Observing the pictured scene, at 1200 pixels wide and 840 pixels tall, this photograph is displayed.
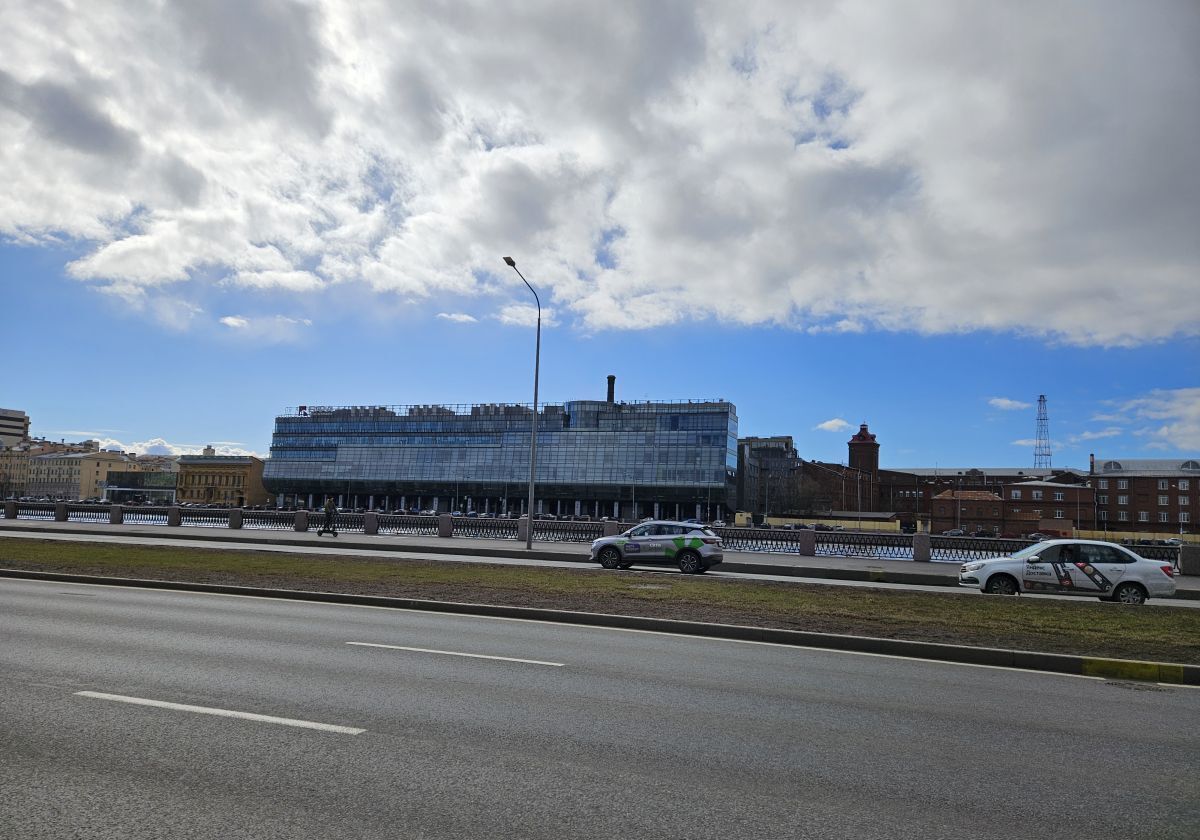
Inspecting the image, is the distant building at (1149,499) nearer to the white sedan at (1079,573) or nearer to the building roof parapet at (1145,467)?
the building roof parapet at (1145,467)

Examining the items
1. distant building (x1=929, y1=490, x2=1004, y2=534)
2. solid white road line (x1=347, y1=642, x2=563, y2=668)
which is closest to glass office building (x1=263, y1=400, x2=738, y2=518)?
distant building (x1=929, y1=490, x2=1004, y2=534)

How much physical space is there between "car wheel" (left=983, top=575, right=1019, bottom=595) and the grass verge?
1417 millimetres

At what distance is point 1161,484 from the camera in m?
112

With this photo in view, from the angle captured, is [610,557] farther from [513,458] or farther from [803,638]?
[513,458]

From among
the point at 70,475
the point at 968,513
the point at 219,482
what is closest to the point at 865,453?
the point at 968,513

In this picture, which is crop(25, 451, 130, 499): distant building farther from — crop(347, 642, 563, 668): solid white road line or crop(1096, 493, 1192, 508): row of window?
crop(347, 642, 563, 668): solid white road line

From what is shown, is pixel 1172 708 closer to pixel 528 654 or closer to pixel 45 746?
pixel 528 654

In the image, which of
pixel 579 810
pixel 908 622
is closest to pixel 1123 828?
pixel 579 810

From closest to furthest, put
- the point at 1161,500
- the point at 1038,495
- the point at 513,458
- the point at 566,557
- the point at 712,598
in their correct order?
the point at 712,598
the point at 566,557
the point at 1038,495
the point at 1161,500
the point at 513,458

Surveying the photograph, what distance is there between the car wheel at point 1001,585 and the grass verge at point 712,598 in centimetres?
142

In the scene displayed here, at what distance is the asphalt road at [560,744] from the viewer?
176 inches

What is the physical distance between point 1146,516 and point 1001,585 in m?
114

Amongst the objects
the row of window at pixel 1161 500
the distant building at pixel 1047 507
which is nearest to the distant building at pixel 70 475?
the distant building at pixel 1047 507

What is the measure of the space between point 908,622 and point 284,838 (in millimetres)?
10689
